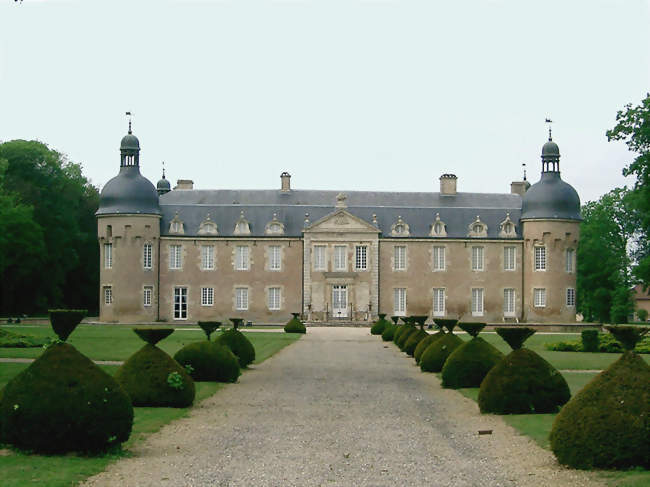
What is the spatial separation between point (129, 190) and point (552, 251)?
21.8 m

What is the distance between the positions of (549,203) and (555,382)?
39.5 m

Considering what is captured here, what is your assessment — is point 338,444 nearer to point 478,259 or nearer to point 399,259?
point 399,259

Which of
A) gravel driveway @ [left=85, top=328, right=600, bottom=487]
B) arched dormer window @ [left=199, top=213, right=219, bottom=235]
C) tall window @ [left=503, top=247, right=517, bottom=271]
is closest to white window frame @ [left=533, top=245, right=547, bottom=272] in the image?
tall window @ [left=503, top=247, right=517, bottom=271]

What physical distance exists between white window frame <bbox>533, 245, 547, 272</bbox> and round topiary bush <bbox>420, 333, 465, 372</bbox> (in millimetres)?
31823

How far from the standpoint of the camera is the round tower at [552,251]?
2026 inches

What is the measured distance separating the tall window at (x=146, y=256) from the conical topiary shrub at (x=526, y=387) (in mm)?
39632

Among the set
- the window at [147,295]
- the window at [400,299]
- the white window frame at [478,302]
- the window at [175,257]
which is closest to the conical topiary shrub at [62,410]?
the window at [147,295]

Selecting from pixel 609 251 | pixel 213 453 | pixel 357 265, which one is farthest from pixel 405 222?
pixel 213 453

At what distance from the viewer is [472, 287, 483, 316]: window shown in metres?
53.1

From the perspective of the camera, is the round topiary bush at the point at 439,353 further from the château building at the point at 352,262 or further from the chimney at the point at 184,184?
the chimney at the point at 184,184

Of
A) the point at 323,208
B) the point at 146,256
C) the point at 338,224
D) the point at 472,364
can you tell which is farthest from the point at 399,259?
the point at 472,364

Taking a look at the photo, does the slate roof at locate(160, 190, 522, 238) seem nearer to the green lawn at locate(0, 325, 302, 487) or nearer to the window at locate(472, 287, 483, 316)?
the window at locate(472, 287, 483, 316)

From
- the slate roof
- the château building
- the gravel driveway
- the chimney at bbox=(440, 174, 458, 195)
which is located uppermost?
the chimney at bbox=(440, 174, 458, 195)

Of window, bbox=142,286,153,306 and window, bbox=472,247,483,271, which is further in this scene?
window, bbox=472,247,483,271
